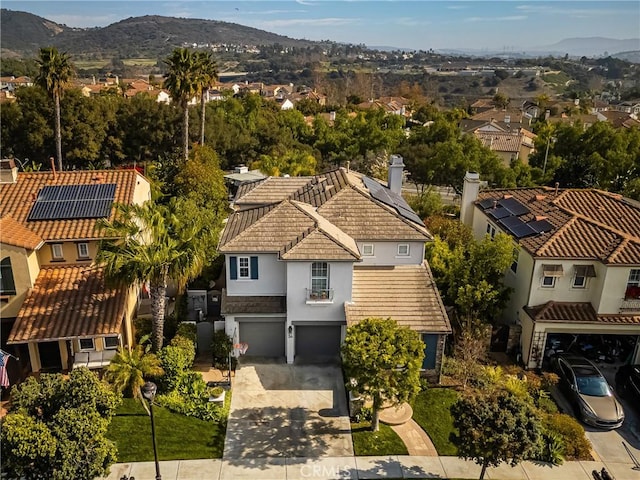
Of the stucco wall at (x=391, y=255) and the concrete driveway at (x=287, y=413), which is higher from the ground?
the stucco wall at (x=391, y=255)

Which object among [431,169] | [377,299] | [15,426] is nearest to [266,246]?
[377,299]

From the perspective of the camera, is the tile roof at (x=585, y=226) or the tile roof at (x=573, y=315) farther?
the tile roof at (x=585, y=226)

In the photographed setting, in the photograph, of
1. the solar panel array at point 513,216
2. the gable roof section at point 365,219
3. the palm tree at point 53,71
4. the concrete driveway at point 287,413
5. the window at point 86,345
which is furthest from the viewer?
the palm tree at point 53,71

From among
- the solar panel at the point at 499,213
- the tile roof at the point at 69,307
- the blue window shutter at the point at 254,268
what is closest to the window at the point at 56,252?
the tile roof at the point at 69,307

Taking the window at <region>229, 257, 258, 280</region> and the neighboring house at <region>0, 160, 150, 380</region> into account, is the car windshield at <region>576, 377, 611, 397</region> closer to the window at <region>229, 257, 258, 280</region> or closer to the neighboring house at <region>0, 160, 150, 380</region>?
the window at <region>229, 257, 258, 280</region>

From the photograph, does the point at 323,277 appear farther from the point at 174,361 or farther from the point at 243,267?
the point at 174,361

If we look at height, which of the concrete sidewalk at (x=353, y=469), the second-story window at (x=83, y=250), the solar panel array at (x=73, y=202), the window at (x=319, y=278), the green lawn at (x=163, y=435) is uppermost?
the solar panel array at (x=73, y=202)

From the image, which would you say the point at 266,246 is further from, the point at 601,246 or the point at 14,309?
the point at 601,246

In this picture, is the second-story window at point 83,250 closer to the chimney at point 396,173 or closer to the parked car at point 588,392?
the chimney at point 396,173
